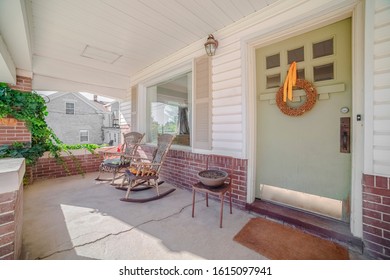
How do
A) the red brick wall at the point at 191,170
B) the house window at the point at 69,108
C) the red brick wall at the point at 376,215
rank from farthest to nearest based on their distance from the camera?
the house window at the point at 69,108
the red brick wall at the point at 191,170
the red brick wall at the point at 376,215

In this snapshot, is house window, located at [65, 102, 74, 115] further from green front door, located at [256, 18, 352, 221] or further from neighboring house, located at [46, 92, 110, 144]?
green front door, located at [256, 18, 352, 221]

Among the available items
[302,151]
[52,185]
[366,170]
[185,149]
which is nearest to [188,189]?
[185,149]

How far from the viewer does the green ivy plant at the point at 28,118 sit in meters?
3.17

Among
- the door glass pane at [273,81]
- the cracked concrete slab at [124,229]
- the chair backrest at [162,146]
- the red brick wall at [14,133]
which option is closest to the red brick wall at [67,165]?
the red brick wall at [14,133]

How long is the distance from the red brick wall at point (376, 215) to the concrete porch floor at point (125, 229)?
177 millimetres

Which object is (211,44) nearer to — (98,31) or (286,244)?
(98,31)

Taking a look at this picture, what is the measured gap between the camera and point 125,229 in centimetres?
188

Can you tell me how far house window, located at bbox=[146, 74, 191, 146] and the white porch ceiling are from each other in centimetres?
63

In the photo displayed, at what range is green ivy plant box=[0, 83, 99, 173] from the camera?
3.17 m

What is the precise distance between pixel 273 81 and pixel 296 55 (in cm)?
38

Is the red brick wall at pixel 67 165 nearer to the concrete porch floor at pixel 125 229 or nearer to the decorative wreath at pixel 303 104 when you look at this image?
the concrete porch floor at pixel 125 229

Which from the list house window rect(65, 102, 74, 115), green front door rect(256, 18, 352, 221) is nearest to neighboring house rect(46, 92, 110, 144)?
house window rect(65, 102, 74, 115)

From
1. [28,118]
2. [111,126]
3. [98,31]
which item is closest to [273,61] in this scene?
[98,31]

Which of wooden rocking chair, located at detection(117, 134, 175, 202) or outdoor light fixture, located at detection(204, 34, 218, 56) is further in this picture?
wooden rocking chair, located at detection(117, 134, 175, 202)
